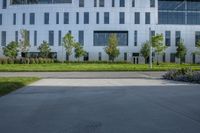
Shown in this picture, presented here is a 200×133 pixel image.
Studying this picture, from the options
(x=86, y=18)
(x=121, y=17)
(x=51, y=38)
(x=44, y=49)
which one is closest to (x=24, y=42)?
(x=44, y=49)

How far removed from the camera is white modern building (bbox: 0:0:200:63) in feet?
246

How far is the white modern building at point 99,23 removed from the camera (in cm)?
7488

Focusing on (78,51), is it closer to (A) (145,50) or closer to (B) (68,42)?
(B) (68,42)

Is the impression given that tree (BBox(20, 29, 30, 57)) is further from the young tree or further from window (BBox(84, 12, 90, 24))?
window (BBox(84, 12, 90, 24))

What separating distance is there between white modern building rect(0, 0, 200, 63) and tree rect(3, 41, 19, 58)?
18.9 ft

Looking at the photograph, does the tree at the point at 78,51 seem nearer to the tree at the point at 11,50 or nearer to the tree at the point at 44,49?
A: the tree at the point at 44,49

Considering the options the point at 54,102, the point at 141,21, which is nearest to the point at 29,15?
the point at 141,21

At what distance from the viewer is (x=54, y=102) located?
11.6 metres

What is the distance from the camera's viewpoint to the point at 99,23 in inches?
2958

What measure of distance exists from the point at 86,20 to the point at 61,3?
22.2ft

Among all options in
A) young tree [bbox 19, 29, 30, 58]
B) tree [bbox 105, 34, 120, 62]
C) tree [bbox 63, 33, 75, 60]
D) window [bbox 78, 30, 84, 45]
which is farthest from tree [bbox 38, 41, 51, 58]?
tree [bbox 105, 34, 120, 62]

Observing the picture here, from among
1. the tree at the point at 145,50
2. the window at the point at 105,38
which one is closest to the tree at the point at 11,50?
the window at the point at 105,38

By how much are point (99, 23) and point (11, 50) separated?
780 inches

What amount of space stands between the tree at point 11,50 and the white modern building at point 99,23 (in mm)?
5768
